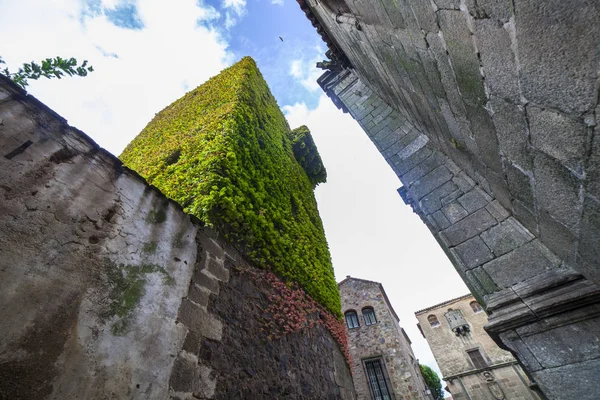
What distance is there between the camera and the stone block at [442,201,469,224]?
9.68ft

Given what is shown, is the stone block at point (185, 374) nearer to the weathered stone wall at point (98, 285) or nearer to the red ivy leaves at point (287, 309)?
the weathered stone wall at point (98, 285)

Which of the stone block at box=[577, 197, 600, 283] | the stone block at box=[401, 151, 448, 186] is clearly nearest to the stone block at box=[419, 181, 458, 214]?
the stone block at box=[401, 151, 448, 186]

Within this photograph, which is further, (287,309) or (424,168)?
(287,309)

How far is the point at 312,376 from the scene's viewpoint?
3.86 metres

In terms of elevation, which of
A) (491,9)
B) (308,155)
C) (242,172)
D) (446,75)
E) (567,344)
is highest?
(308,155)

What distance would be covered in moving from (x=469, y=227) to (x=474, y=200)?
33 centimetres

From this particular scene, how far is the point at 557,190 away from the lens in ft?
4.54

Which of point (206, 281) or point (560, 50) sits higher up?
point (206, 281)

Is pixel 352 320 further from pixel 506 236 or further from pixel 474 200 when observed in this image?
pixel 506 236

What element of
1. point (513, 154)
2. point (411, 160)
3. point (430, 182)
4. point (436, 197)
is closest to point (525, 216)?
point (513, 154)

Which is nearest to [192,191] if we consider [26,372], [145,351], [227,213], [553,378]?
[227,213]

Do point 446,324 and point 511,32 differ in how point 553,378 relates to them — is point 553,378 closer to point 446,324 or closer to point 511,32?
point 511,32

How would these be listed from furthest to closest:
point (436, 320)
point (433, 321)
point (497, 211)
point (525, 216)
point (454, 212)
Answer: point (433, 321) < point (436, 320) < point (454, 212) < point (497, 211) < point (525, 216)

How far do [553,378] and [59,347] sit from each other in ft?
10.8
